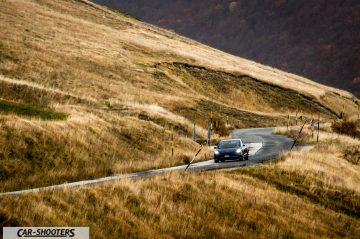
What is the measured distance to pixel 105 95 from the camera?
184 feet

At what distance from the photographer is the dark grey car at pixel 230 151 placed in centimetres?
3133

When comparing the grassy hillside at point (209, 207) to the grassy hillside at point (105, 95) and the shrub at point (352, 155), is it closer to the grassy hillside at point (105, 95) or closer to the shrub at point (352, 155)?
the grassy hillside at point (105, 95)

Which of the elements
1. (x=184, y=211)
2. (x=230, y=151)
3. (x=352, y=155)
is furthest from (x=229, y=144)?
(x=184, y=211)

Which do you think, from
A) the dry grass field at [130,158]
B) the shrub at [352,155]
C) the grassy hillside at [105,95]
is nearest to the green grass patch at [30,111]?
the dry grass field at [130,158]

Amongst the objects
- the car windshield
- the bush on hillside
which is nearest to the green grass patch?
the car windshield

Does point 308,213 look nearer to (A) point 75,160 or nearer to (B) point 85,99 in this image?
(A) point 75,160

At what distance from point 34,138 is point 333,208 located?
14147 mm

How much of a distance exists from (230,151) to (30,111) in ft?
40.7

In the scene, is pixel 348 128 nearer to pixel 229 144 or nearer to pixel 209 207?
pixel 229 144

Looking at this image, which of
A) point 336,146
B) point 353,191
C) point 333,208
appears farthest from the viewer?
point 336,146

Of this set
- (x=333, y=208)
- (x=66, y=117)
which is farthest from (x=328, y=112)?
(x=333, y=208)

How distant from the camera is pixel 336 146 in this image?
145 feet

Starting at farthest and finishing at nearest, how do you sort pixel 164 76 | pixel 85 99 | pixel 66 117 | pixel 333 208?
pixel 164 76
pixel 85 99
pixel 66 117
pixel 333 208

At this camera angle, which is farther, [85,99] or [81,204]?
[85,99]
